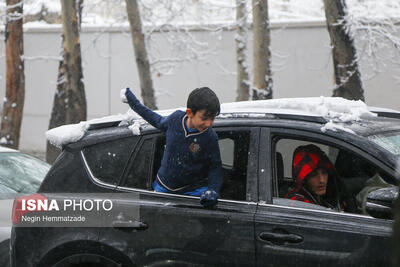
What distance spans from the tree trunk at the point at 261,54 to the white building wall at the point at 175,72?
2403 millimetres

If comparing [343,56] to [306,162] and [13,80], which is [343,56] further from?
[13,80]

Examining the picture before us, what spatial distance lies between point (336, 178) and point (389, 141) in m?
0.52

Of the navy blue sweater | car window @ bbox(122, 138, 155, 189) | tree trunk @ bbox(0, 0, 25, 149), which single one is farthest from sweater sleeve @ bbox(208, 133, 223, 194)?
tree trunk @ bbox(0, 0, 25, 149)

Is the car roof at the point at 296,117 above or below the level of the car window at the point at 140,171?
above

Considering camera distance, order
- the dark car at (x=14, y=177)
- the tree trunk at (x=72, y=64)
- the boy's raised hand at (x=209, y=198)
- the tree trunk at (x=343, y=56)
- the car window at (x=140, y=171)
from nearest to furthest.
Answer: the boy's raised hand at (x=209, y=198) → the car window at (x=140, y=171) → the dark car at (x=14, y=177) → the tree trunk at (x=343, y=56) → the tree trunk at (x=72, y=64)

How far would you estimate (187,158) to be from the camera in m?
4.05

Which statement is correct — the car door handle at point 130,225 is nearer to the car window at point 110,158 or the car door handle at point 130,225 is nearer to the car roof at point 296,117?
the car window at point 110,158

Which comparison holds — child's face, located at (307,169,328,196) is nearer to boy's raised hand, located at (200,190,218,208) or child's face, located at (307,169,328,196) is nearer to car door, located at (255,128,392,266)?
car door, located at (255,128,392,266)

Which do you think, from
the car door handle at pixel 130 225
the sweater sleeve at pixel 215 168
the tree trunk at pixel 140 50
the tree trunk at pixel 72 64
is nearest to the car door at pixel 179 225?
the car door handle at pixel 130 225

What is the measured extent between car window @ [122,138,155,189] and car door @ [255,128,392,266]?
0.77m

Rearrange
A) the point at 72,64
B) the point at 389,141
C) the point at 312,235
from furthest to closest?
1. the point at 72,64
2. the point at 389,141
3. the point at 312,235

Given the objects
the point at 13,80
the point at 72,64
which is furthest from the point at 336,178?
the point at 13,80

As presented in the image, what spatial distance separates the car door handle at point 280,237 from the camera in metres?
3.58

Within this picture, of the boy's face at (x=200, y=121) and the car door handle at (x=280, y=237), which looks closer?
the car door handle at (x=280, y=237)
